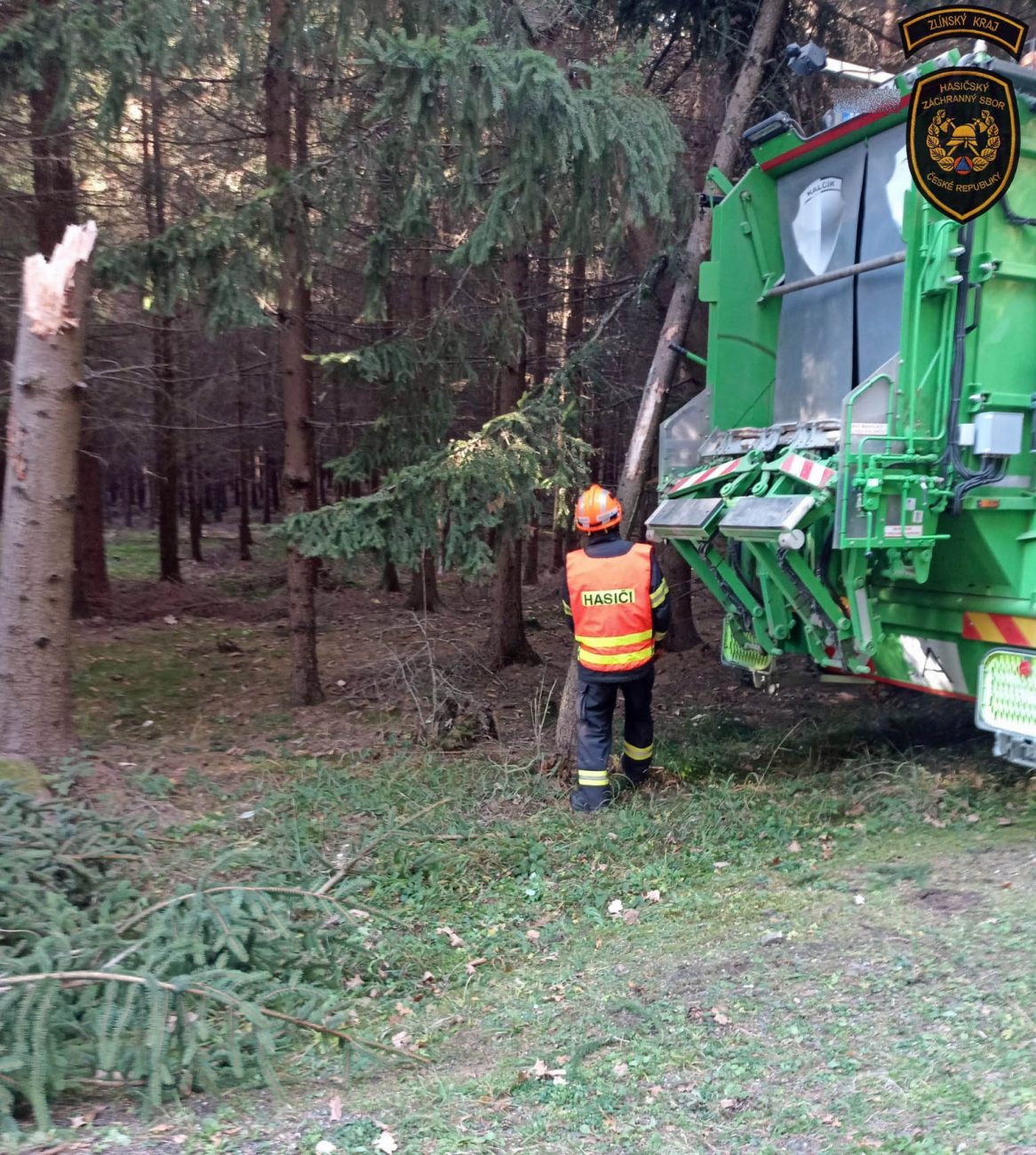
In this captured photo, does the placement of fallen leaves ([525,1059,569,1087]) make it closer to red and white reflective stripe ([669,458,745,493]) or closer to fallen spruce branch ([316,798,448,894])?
fallen spruce branch ([316,798,448,894])

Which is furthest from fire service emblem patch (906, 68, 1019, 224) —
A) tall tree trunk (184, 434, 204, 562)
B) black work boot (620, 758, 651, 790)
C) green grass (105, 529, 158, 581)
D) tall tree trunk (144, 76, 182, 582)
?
tall tree trunk (184, 434, 204, 562)

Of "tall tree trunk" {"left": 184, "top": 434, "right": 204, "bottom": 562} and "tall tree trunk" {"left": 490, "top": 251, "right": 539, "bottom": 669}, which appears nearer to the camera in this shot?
"tall tree trunk" {"left": 490, "top": 251, "right": 539, "bottom": 669}

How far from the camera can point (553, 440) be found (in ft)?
21.0

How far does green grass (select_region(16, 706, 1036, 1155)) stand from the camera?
2.72 meters

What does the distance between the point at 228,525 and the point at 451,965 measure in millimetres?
33985

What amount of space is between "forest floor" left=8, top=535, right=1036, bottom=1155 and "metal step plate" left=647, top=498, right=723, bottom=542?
4.97ft

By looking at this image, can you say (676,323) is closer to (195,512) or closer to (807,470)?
(807,470)

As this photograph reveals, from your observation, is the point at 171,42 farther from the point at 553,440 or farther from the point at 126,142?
the point at 553,440

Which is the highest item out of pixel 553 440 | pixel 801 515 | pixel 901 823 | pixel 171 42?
pixel 171 42

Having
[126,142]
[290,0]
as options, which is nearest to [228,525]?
[126,142]

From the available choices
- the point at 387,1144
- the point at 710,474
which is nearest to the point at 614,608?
the point at 710,474

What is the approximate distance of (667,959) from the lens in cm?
380

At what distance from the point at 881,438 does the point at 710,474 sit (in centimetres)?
119

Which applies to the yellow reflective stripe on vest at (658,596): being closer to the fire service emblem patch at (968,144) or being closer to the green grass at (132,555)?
the fire service emblem patch at (968,144)
